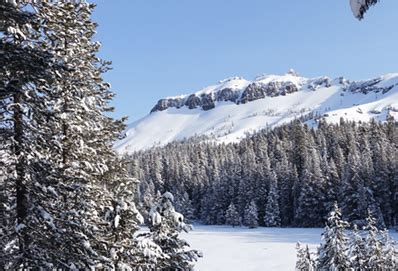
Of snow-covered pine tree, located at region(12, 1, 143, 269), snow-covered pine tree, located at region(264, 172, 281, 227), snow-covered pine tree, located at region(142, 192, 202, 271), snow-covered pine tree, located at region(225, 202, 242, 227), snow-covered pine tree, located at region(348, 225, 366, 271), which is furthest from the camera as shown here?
snow-covered pine tree, located at region(225, 202, 242, 227)

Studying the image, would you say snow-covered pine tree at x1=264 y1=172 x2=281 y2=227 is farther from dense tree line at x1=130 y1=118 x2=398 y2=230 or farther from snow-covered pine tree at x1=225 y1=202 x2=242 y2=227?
snow-covered pine tree at x1=225 y1=202 x2=242 y2=227

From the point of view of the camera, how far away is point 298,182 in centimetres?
9025

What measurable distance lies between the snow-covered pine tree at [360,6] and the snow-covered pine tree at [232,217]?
9245cm

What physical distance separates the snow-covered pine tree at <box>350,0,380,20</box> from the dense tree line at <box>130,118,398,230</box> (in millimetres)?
57600

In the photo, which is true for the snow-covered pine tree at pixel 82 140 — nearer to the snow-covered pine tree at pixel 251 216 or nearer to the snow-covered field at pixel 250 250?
the snow-covered field at pixel 250 250

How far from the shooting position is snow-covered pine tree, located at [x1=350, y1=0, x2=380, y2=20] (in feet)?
12.1

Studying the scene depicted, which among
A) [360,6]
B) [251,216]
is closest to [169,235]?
[360,6]

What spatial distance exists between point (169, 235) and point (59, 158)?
12.8ft

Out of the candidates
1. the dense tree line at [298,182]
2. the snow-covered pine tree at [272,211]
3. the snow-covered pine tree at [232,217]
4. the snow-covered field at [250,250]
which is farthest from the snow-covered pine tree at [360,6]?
the snow-covered pine tree at [232,217]

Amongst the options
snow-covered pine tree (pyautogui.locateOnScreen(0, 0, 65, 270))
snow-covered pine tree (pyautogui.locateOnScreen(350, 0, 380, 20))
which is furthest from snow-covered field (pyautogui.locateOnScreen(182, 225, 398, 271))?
snow-covered pine tree (pyautogui.locateOnScreen(350, 0, 380, 20))

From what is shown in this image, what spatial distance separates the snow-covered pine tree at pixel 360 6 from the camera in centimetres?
370

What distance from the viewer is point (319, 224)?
80.8 meters

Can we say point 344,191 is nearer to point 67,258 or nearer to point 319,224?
point 319,224

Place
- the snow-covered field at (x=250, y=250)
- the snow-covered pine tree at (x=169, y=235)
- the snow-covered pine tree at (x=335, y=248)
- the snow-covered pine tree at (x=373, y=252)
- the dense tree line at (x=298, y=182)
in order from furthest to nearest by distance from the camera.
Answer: the dense tree line at (x=298, y=182) < the snow-covered field at (x=250, y=250) < the snow-covered pine tree at (x=373, y=252) < the snow-covered pine tree at (x=335, y=248) < the snow-covered pine tree at (x=169, y=235)
